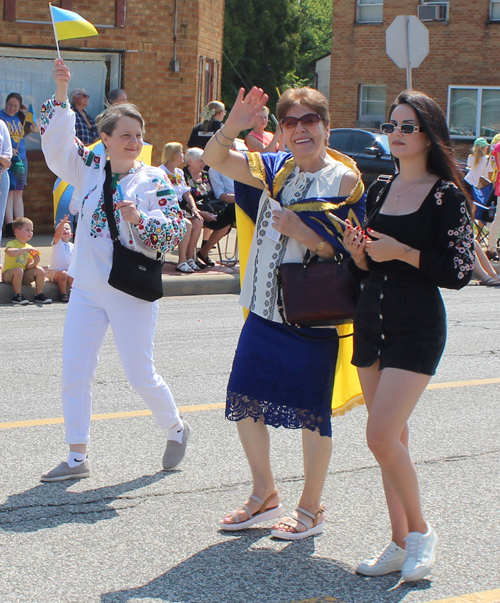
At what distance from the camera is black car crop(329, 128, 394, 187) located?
18469mm

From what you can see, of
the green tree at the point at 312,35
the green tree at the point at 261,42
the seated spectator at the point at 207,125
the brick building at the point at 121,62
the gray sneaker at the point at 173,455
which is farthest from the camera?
the green tree at the point at 312,35

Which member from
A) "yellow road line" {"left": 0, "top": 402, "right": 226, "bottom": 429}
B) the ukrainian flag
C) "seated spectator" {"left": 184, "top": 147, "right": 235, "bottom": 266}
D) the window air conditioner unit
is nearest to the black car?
"seated spectator" {"left": 184, "top": 147, "right": 235, "bottom": 266}

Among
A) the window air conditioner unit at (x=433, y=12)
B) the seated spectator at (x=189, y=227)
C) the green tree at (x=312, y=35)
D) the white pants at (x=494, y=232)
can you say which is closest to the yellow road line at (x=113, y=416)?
the seated spectator at (x=189, y=227)

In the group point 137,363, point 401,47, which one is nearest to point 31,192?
point 401,47

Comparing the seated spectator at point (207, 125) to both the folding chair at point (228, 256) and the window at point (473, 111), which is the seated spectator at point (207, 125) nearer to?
the folding chair at point (228, 256)

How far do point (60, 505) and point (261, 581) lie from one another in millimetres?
1228

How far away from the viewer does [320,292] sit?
3.73m

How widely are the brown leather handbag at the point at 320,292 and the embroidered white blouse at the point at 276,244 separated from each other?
11 centimetres

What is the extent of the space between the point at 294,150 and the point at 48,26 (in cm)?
1079

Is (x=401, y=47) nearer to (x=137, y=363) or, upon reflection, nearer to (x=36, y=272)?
(x=36, y=272)

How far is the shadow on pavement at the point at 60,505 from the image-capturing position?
4.02 meters

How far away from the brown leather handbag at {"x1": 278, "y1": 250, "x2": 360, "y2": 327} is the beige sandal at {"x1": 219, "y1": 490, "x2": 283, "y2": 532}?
893 millimetres

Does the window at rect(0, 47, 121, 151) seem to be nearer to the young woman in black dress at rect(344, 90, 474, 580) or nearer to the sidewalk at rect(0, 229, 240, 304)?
the sidewalk at rect(0, 229, 240, 304)

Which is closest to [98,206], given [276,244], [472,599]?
[276,244]
